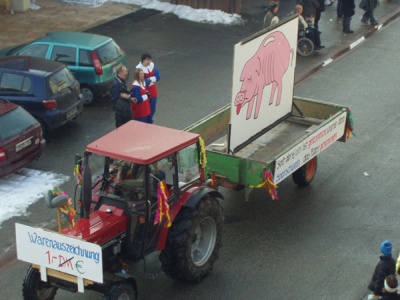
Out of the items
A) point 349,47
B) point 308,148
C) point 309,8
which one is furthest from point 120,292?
point 349,47

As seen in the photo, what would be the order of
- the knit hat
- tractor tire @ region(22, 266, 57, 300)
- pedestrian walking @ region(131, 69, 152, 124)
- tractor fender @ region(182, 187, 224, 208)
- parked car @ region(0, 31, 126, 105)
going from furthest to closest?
parked car @ region(0, 31, 126, 105) < pedestrian walking @ region(131, 69, 152, 124) < tractor fender @ region(182, 187, 224, 208) < tractor tire @ region(22, 266, 57, 300) < the knit hat

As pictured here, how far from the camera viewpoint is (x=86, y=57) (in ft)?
57.9

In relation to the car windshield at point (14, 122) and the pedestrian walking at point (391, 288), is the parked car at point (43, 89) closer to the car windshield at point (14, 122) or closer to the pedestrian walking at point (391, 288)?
the car windshield at point (14, 122)

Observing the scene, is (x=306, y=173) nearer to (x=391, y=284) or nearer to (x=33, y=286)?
(x=391, y=284)

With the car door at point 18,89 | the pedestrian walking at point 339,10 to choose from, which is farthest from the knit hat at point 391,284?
the pedestrian walking at point 339,10

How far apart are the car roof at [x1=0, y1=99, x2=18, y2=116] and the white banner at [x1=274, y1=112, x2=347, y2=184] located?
506cm

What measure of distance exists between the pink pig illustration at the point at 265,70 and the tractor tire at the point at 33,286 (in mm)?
4126

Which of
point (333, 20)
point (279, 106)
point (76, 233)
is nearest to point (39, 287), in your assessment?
point (76, 233)

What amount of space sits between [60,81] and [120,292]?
7138 millimetres

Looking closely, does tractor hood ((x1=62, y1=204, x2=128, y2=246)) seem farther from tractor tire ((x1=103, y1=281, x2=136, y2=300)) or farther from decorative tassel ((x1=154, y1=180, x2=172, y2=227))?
tractor tire ((x1=103, y1=281, x2=136, y2=300))

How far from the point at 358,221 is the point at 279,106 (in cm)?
251

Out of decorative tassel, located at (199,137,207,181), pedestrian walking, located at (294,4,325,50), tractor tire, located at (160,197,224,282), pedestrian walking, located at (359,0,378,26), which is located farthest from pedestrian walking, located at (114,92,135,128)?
pedestrian walking, located at (359,0,378,26)

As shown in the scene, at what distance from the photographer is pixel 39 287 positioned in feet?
32.8

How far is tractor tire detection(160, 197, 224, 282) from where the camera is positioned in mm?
10359
